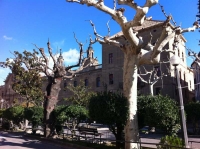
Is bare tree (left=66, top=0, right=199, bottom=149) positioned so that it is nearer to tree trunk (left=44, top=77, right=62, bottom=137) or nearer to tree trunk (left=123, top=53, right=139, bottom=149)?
tree trunk (left=123, top=53, right=139, bottom=149)

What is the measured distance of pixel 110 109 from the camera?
9.08 m

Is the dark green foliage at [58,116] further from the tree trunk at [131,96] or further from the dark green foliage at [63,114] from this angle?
the tree trunk at [131,96]

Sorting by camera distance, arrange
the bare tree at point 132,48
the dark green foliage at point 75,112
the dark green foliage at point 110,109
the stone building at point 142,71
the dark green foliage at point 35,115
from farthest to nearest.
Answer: the stone building at point 142,71 → the dark green foliage at point 35,115 → the dark green foliage at point 75,112 → the dark green foliage at point 110,109 → the bare tree at point 132,48

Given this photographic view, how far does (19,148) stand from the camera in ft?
37.0

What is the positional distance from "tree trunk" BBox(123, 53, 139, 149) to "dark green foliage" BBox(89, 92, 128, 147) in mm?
264

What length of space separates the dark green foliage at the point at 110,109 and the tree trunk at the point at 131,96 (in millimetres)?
264

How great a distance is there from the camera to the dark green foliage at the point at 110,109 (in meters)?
9.05

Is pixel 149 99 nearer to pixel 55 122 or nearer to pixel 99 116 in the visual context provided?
pixel 99 116

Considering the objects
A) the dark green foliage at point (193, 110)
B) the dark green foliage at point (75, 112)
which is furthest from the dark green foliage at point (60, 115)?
the dark green foliage at point (193, 110)

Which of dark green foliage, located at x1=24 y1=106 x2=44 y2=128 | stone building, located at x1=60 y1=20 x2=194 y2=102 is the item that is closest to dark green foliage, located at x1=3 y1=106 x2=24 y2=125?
dark green foliage, located at x1=24 y1=106 x2=44 y2=128

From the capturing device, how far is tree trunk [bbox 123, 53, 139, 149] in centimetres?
911

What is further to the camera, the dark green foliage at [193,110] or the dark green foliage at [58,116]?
the dark green foliage at [193,110]

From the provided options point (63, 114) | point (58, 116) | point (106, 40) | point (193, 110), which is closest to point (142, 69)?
point (193, 110)

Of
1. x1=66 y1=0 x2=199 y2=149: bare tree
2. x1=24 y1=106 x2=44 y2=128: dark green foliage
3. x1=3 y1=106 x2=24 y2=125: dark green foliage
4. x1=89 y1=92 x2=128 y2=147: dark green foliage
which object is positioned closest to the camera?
x1=66 y1=0 x2=199 y2=149: bare tree
